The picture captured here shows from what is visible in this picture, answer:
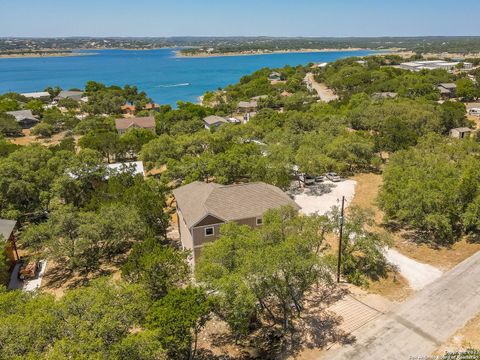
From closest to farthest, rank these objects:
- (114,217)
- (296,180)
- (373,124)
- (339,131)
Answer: (114,217) → (296,180) → (339,131) → (373,124)

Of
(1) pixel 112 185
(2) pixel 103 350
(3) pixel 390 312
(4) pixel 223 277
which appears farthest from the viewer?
(1) pixel 112 185

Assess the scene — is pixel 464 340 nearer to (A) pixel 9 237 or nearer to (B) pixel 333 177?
(B) pixel 333 177

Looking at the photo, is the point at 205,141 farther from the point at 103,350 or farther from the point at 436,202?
the point at 103,350

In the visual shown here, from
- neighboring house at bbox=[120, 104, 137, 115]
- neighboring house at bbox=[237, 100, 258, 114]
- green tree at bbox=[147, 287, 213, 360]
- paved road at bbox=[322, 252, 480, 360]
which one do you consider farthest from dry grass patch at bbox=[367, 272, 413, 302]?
neighboring house at bbox=[120, 104, 137, 115]

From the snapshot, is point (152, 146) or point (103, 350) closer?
point (103, 350)

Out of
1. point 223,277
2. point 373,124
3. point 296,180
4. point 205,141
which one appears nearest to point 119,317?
point 223,277

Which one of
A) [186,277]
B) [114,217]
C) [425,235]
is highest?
[114,217]

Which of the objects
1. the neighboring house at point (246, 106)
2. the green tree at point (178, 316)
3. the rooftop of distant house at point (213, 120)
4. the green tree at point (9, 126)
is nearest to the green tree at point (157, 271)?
the green tree at point (178, 316)
